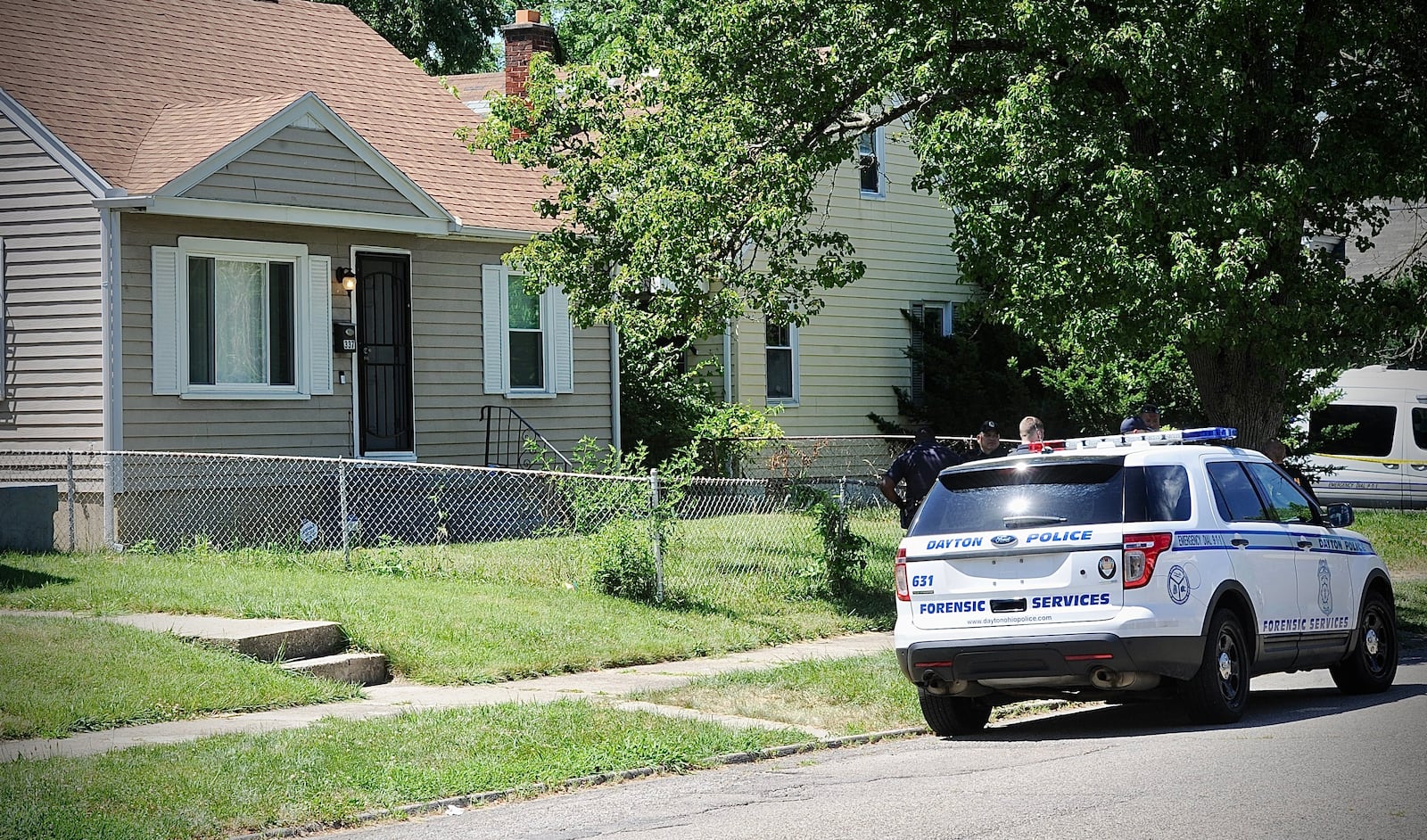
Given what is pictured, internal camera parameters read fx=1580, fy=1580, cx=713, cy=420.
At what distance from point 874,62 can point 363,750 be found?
9128 millimetres

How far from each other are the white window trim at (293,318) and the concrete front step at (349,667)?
266 inches

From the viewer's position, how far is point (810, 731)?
976 centimetres

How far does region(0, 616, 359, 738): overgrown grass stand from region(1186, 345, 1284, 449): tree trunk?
899 cm

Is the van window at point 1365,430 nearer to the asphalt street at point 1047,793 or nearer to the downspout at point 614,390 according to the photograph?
the downspout at point 614,390

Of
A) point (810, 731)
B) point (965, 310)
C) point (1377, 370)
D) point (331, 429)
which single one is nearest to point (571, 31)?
point (965, 310)

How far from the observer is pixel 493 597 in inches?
531

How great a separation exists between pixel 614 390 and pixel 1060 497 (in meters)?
13.5

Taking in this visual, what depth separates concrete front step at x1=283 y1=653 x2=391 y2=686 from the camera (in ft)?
35.7

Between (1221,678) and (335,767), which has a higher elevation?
(1221,678)

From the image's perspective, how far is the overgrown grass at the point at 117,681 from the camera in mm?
9172

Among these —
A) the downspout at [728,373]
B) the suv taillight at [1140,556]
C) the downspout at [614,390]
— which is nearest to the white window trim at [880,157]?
the downspout at [728,373]

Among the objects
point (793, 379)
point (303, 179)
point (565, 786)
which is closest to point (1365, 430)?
point (793, 379)

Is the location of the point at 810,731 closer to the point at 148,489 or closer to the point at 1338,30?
the point at 1338,30

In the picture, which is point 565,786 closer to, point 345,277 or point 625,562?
point 625,562
